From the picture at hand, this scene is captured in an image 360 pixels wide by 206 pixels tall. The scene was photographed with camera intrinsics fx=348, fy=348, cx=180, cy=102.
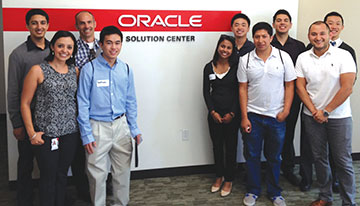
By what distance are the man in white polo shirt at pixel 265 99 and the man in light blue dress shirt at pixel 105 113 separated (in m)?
1.10

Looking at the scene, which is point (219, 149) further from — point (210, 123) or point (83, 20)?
point (83, 20)

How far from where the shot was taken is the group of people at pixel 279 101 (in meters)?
3.03

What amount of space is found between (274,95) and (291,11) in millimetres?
1455

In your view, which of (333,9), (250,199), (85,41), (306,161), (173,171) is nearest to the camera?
(85,41)

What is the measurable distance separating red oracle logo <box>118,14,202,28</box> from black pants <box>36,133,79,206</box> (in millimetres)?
1481

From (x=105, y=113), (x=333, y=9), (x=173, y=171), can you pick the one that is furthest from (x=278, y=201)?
(x=333, y=9)

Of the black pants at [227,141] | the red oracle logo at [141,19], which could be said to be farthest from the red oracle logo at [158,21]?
the black pants at [227,141]

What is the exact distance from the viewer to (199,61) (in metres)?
3.97

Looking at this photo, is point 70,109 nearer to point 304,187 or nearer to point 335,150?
point 335,150

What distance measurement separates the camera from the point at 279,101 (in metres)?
3.20

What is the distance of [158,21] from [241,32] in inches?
35.6

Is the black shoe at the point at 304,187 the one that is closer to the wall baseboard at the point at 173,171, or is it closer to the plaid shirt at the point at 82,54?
the wall baseboard at the point at 173,171

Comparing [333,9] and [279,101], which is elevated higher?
[333,9]

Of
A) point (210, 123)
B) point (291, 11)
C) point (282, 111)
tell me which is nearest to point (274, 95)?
point (282, 111)
